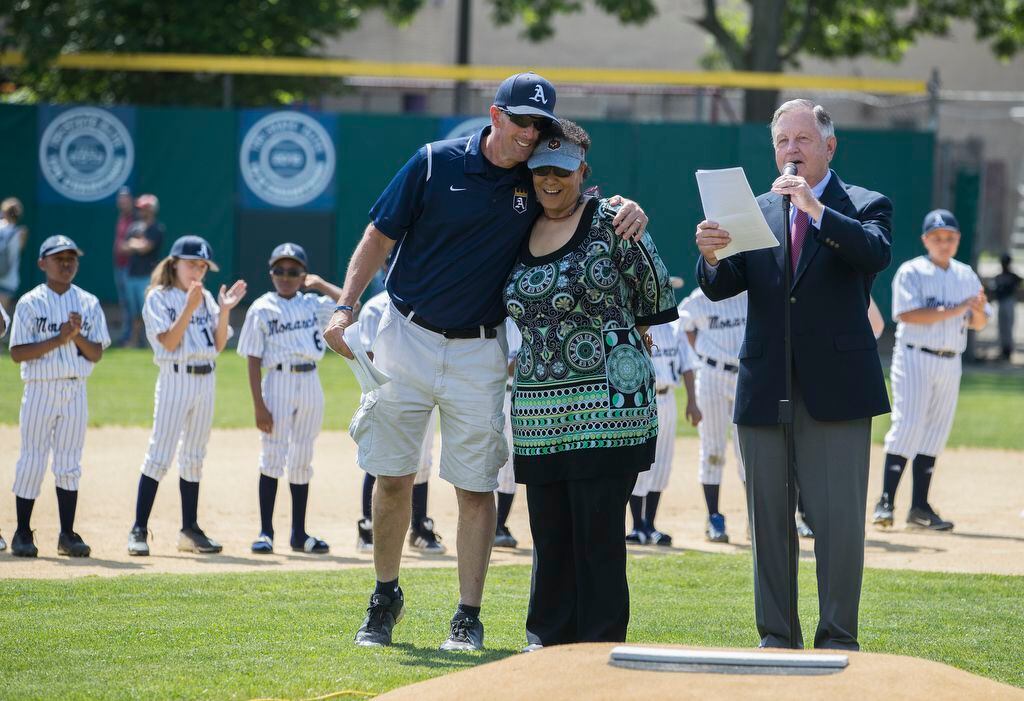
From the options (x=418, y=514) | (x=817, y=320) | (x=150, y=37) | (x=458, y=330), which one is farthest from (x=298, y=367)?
(x=150, y=37)

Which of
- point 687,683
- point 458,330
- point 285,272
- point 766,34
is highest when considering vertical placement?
point 766,34

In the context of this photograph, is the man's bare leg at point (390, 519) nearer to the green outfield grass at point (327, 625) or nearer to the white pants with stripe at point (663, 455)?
the green outfield grass at point (327, 625)

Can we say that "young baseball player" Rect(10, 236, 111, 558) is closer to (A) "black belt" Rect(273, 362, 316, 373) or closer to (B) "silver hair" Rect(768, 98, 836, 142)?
(A) "black belt" Rect(273, 362, 316, 373)

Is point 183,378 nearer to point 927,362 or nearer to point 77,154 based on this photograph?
point 927,362

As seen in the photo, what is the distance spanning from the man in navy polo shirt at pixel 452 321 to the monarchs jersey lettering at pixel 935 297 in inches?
192

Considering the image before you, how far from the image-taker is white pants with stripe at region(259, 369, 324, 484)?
320 inches

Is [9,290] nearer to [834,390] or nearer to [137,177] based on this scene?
[137,177]

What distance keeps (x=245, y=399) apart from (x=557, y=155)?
10.8 m

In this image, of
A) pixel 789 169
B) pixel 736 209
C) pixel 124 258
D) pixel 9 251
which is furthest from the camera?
pixel 124 258

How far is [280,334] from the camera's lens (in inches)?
321

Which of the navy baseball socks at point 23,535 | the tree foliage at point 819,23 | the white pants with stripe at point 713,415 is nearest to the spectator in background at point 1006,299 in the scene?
the tree foliage at point 819,23

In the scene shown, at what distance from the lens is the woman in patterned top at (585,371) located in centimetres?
455

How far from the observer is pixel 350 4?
80.6 ft

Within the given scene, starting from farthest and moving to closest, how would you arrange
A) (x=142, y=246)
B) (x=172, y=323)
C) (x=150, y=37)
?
(x=150, y=37), (x=142, y=246), (x=172, y=323)
